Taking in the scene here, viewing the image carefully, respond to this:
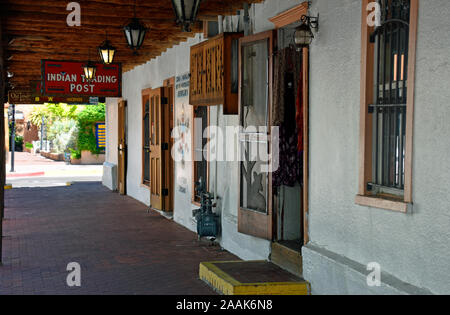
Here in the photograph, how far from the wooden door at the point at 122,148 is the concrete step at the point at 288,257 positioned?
974cm

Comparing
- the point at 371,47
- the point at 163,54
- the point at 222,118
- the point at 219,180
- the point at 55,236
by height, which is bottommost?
the point at 55,236

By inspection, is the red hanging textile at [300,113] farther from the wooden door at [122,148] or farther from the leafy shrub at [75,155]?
the leafy shrub at [75,155]

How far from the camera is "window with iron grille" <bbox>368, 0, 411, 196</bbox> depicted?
482 cm

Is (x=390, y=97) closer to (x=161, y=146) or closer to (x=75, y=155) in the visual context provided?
(x=161, y=146)

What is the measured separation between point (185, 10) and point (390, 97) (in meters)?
1.95

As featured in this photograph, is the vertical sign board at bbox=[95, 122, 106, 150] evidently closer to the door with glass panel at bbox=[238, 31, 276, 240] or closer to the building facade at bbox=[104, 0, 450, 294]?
the building facade at bbox=[104, 0, 450, 294]

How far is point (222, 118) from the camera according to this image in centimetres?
874

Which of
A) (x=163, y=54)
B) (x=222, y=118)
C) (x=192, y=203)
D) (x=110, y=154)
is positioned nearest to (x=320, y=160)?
(x=222, y=118)

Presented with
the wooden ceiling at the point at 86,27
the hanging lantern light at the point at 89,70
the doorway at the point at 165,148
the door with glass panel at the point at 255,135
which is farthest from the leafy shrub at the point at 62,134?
the door with glass panel at the point at 255,135

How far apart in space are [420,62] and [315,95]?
177 cm

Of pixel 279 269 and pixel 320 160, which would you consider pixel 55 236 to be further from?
pixel 320 160

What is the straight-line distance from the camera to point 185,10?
509 cm

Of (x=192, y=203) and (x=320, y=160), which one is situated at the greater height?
(x=320, y=160)

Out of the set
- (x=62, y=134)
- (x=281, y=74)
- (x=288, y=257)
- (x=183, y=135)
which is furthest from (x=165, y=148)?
(x=62, y=134)
